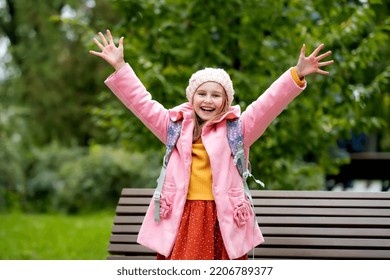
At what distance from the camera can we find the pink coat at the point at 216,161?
3.30 meters

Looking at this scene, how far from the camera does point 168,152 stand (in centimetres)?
342

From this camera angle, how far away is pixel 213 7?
6059mm

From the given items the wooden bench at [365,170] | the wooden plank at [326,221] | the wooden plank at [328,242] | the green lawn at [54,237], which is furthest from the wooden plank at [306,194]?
the wooden bench at [365,170]

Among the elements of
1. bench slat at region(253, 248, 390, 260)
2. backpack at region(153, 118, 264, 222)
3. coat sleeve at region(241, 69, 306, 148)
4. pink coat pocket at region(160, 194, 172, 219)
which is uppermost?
coat sleeve at region(241, 69, 306, 148)

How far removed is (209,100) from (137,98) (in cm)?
39

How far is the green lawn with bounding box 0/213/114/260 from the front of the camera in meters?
7.82

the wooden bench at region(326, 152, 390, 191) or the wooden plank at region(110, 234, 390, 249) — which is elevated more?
the wooden bench at region(326, 152, 390, 191)

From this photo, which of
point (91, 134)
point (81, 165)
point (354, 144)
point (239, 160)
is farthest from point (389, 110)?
point (239, 160)

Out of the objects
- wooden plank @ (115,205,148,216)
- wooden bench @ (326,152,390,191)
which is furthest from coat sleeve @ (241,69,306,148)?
wooden bench @ (326,152,390,191)

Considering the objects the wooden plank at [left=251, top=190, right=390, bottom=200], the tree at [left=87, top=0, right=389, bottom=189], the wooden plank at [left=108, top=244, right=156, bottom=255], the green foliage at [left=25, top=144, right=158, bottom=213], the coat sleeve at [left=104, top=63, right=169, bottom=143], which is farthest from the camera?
the green foliage at [left=25, top=144, right=158, bottom=213]

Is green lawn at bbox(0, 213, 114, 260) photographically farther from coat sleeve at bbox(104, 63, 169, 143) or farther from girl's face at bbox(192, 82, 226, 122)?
girl's face at bbox(192, 82, 226, 122)

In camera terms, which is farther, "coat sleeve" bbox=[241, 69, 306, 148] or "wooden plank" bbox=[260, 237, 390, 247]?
"wooden plank" bbox=[260, 237, 390, 247]
